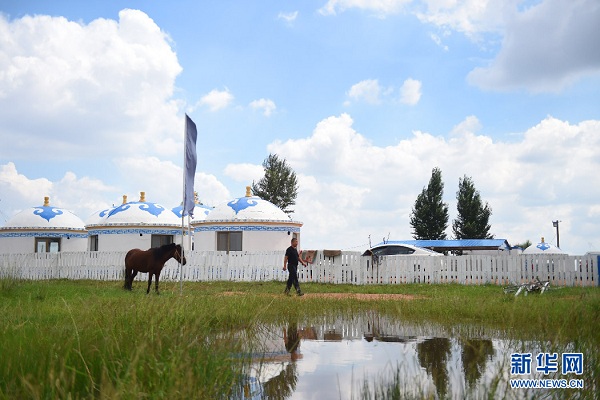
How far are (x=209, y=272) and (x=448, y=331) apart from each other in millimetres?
17363

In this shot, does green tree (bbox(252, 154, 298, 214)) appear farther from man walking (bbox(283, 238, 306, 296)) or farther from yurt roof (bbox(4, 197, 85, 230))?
man walking (bbox(283, 238, 306, 296))

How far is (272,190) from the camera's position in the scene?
172 feet

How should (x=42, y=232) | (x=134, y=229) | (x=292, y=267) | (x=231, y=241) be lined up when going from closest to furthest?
1. (x=292, y=267)
2. (x=231, y=241)
3. (x=134, y=229)
4. (x=42, y=232)

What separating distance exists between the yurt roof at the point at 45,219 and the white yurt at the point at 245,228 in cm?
1054

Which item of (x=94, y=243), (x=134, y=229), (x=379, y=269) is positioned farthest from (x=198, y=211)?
(x=379, y=269)

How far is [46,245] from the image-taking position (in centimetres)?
3528

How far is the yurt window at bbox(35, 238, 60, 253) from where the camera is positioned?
35000 millimetres

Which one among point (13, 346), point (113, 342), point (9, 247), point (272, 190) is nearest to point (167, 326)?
point (113, 342)

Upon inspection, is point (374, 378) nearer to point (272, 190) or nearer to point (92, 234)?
point (92, 234)

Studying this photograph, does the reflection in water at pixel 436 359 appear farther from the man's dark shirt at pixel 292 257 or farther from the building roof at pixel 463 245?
the building roof at pixel 463 245

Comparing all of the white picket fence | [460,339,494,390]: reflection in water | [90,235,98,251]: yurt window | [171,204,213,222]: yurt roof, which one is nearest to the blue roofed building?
[171,204,213,222]: yurt roof

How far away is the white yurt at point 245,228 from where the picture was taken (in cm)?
2862

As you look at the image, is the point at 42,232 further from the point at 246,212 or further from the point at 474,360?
the point at 474,360

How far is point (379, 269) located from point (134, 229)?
14691 millimetres
